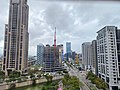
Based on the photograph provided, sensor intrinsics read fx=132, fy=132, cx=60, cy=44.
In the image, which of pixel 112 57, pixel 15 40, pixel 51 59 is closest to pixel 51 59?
pixel 51 59

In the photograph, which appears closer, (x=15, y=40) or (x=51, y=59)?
(x=15, y=40)

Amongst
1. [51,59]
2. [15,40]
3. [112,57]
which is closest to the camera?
[112,57]

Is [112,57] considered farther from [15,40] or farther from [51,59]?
[15,40]

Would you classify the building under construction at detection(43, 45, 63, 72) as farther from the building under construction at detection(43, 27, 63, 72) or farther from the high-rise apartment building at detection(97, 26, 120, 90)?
the high-rise apartment building at detection(97, 26, 120, 90)

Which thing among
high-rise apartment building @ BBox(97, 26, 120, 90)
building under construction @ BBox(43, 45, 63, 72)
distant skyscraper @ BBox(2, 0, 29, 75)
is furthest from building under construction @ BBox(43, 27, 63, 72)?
high-rise apartment building @ BBox(97, 26, 120, 90)

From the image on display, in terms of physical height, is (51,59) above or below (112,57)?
below

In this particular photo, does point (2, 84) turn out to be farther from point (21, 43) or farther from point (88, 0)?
point (88, 0)

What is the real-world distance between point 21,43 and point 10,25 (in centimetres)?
136

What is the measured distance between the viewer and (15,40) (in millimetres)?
8375

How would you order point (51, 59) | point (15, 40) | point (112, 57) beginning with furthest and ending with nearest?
point (51, 59), point (15, 40), point (112, 57)

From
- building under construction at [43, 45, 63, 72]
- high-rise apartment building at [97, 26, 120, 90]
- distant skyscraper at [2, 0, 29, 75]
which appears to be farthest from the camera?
building under construction at [43, 45, 63, 72]

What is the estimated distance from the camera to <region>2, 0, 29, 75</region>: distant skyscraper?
27.1 ft

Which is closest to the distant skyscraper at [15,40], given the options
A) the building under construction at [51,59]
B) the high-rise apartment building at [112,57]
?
the building under construction at [51,59]

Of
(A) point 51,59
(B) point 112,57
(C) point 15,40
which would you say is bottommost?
(A) point 51,59
